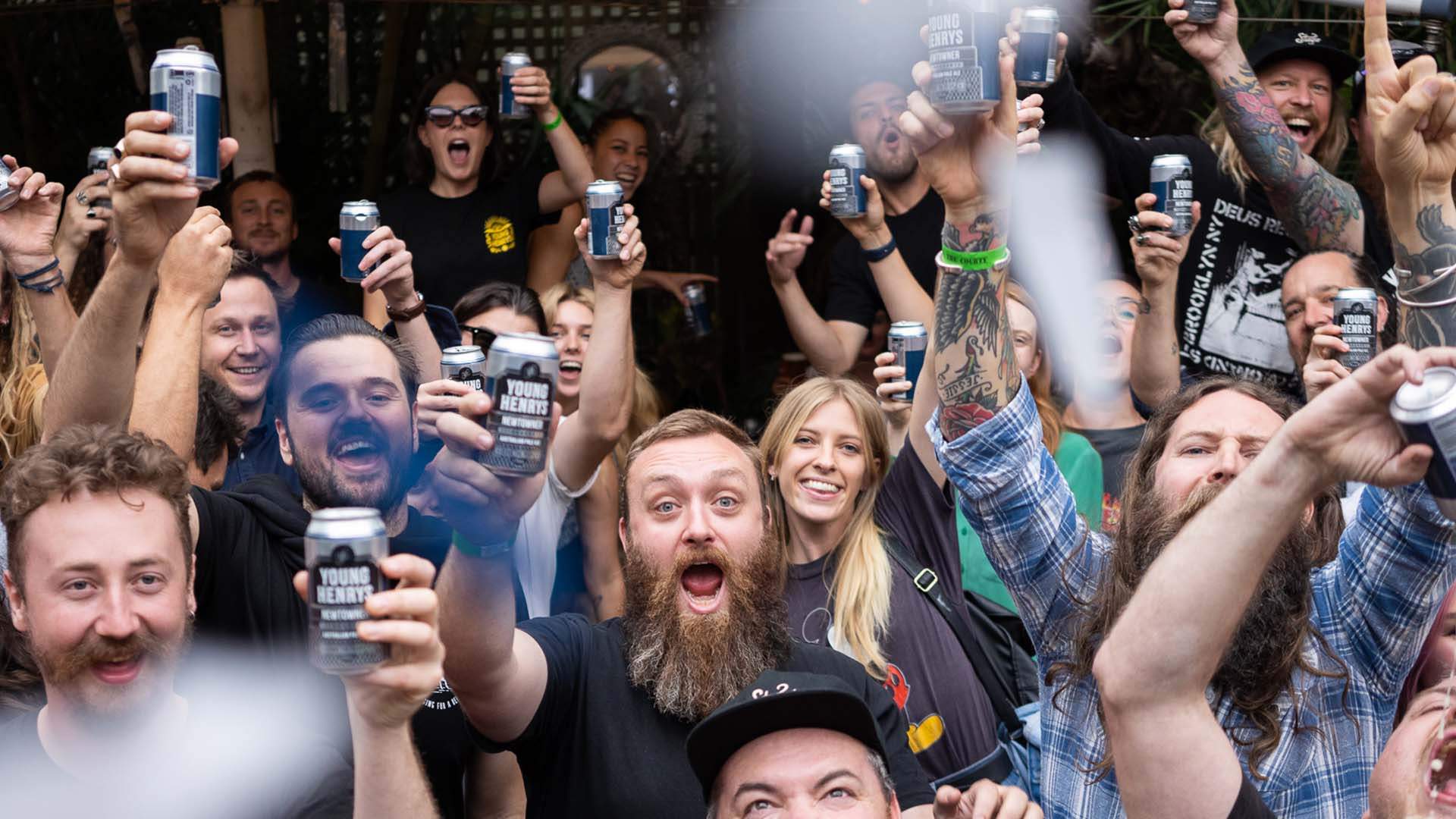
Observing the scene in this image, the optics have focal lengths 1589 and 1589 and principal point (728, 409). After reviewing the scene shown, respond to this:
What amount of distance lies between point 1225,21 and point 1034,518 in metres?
2.22

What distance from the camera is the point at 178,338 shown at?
11.5 feet

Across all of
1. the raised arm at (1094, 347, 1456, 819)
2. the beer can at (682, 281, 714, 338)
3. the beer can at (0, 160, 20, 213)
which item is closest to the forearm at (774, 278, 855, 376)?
the beer can at (682, 281, 714, 338)

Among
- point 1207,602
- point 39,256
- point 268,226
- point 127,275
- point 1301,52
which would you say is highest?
point 1301,52

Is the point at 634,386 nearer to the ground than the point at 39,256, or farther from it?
nearer to the ground

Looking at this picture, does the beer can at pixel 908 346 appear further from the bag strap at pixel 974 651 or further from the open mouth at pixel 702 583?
the open mouth at pixel 702 583

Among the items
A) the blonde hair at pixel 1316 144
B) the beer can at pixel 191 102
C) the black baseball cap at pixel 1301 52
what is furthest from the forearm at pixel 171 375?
the black baseball cap at pixel 1301 52

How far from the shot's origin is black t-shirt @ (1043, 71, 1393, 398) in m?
5.05

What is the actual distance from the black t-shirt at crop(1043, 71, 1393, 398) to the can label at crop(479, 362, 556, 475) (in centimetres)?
303

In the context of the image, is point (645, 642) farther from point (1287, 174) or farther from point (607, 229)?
point (1287, 174)

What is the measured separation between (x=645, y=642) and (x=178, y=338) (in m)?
1.24

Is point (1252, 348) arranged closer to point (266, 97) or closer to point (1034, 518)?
point (1034, 518)

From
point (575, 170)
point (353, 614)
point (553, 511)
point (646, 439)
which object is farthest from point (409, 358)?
point (353, 614)

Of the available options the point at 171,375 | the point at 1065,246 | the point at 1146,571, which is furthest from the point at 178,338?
the point at 1065,246

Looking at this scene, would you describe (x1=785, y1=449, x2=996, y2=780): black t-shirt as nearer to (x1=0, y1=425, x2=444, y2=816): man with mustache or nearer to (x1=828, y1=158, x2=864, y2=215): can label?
(x1=828, y1=158, x2=864, y2=215): can label
